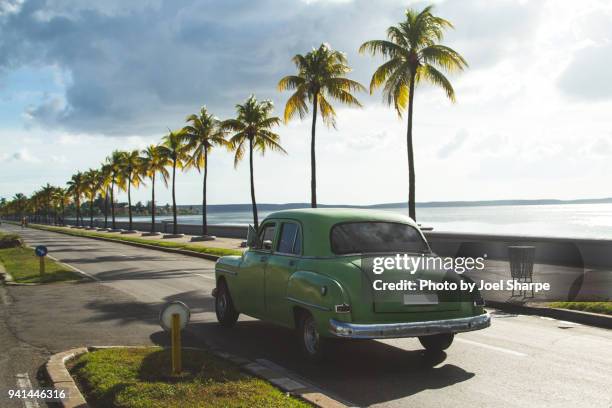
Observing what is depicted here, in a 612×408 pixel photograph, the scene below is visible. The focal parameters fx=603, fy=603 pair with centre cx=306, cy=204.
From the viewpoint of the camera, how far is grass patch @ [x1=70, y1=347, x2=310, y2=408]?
217 inches

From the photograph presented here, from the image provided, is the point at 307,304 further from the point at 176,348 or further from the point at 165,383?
the point at 165,383

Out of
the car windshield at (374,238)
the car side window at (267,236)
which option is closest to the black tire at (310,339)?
the car windshield at (374,238)

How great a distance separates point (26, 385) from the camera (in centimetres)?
644

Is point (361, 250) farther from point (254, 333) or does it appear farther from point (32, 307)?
point (32, 307)

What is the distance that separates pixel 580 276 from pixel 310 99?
1919 centimetres

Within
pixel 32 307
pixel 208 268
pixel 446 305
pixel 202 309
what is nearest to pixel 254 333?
pixel 202 309

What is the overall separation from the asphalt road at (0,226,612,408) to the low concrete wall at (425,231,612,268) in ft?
25.3

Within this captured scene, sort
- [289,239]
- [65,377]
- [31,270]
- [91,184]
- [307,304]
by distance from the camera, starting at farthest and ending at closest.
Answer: [91,184]
[31,270]
[289,239]
[307,304]
[65,377]

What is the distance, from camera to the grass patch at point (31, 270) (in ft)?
56.5

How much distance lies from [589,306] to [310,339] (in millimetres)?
5742

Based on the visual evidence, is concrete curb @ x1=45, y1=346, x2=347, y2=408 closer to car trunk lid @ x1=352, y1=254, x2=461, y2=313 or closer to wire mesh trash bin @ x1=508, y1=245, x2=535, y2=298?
car trunk lid @ x1=352, y1=254, x2=461, y2=313

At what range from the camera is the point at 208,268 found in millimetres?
20969

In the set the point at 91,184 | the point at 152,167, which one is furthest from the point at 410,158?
the point at 91,184

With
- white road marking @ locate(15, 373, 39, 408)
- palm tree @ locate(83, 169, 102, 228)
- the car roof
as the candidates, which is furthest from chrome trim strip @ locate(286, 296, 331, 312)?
palm tree @ locate(83, 169, 102, 228)
